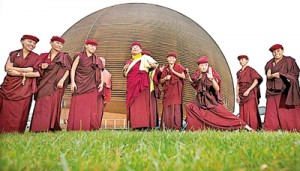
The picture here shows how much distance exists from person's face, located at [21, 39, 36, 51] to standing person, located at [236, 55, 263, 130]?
5.40 meters

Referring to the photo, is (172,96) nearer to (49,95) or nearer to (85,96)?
(85,96)

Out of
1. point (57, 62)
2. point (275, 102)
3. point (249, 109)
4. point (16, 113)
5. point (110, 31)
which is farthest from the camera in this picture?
point (110, 31)

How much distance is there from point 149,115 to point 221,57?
18.1 metres

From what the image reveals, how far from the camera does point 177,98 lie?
26.3 ft

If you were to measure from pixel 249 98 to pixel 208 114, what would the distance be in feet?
7.07

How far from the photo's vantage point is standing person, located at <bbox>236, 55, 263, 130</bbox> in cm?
849

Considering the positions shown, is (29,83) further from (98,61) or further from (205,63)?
(205,63)

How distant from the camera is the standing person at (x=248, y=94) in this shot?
849 centimetres

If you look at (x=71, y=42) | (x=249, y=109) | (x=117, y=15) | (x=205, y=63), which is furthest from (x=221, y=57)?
(x=205, y=63)

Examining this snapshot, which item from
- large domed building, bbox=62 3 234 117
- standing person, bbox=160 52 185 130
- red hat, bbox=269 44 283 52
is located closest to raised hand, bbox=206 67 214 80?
standing person, bbox=160 52 185 130

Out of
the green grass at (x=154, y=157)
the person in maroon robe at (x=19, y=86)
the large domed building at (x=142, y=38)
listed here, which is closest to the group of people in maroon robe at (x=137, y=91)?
the person in maroon robe at (x=19, y=86)

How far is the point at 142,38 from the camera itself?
2083 centimetres

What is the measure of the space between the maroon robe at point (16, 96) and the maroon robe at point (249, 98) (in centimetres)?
540

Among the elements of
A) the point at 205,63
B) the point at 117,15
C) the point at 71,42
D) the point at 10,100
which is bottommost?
the point at 10,100
